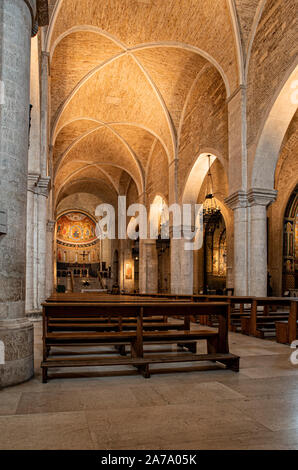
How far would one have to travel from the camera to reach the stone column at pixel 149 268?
21.6m

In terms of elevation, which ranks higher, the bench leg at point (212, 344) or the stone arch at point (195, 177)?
the stone arch at point (195, 177)

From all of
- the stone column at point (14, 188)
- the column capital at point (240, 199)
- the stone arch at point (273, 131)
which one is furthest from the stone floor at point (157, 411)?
the stone arch at point (273, 131)

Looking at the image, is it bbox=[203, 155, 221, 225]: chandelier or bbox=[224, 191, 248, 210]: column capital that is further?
bbox=[203, 155, 221, 225]: chandelier

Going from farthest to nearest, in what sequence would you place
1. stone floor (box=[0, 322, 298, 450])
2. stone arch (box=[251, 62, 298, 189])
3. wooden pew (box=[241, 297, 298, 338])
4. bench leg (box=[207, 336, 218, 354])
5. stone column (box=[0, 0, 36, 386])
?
stone arch (box=[251, 62, 298, 189]) < wooden pew (box=[241, 297, 298, 338]) < bench leg (box=[207, 336, 218, 354]) < stone column (box=[0, 0, 36, 386]) < stone floor (box=[0, 322, 298, 450])

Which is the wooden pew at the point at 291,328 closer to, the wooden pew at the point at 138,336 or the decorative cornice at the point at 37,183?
the wooden pew at the point at 138,336

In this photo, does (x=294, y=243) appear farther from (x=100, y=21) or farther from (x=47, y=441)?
(x=47, y=441)

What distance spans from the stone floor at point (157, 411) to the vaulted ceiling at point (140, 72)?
975 centimetres

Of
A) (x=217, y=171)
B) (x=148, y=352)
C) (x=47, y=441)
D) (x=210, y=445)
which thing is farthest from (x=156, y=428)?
(x=217, y=171)

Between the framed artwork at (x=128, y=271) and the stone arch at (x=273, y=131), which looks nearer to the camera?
the stone arch at (x=273, y=131)

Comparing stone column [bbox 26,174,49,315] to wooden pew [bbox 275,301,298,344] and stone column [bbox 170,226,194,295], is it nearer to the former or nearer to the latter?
wooden pew [bbox 275,301,298,344]

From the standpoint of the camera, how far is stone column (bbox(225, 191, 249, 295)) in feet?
34.8

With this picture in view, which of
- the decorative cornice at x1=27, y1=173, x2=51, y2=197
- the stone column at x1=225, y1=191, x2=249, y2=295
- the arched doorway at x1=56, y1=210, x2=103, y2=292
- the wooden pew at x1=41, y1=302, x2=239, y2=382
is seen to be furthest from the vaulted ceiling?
the arched doorway at x1=56, y1=210, x2=103, y2=292

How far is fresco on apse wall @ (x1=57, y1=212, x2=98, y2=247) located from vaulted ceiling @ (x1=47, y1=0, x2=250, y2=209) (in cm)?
1528

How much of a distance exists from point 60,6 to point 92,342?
9709mm
